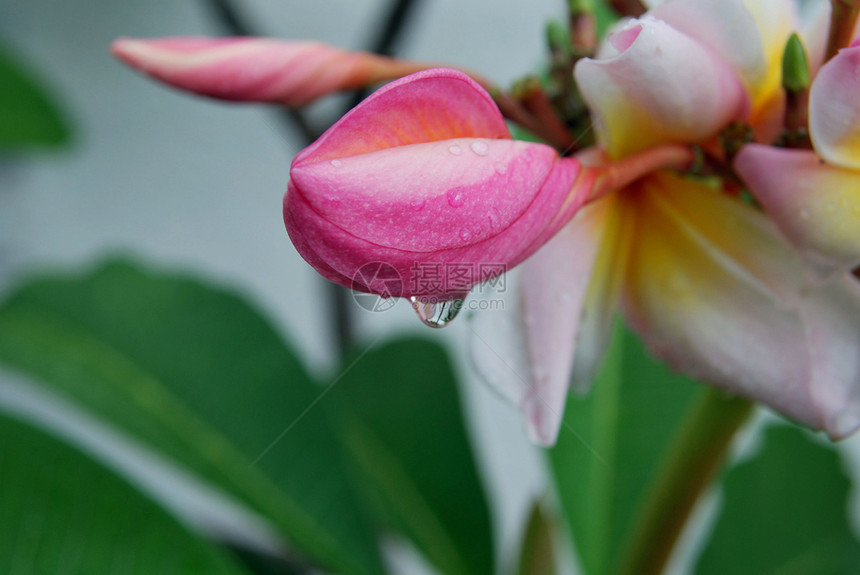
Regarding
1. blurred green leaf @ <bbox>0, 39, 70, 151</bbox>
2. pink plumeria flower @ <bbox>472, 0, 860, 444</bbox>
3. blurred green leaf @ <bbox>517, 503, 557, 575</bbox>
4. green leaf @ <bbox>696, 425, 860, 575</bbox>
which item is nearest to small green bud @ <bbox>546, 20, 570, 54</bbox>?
pink plumeria flower @ <bbox>472, 0, 860, 444</bbox>

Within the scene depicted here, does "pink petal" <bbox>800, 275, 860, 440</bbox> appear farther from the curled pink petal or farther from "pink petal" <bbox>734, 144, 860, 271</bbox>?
the curled pink petal

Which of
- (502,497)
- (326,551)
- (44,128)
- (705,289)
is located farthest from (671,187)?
(502,497)

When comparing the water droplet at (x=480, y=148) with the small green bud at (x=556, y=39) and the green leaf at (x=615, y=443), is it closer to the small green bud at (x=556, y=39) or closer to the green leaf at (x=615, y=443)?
the small green bud at (x=556, y=39)

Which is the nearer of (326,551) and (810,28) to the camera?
(810,28)

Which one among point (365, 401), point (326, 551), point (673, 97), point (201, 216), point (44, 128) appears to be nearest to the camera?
point (673, 97)

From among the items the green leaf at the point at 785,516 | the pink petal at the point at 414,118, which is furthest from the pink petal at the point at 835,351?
the green leaf at the point at 785,516

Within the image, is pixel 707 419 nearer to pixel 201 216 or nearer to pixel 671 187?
pixel 671 187

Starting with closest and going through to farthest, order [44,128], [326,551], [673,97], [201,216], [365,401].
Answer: [673,97] → [326,551] → [365,401] → [44,128] → [201,216]
